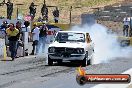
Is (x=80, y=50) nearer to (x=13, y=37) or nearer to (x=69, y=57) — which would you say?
(x=69, y=57)

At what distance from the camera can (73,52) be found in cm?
2142

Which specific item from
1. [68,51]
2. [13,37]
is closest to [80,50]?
[68,51]

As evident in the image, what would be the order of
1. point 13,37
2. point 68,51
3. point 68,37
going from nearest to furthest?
point 68,51 → point 68,37 → point 13,37

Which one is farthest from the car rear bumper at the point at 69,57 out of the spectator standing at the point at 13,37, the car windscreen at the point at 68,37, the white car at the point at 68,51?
the spectator standing at the point at 13,37

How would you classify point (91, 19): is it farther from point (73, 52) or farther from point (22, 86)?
point (22, 86)

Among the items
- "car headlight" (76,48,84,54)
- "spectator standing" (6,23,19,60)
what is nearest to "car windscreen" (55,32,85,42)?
"car headlight" (76,48,84,54)

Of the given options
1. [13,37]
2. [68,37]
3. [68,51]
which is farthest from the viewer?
[13,37]

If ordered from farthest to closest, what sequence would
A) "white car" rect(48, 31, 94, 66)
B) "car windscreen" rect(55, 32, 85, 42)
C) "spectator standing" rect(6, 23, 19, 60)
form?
"spectator standing" rect(6, 23, 19, 60), "car windscreen" rect(55, 32, 85, 42), "white car" rect(48, 31, 94, 66)

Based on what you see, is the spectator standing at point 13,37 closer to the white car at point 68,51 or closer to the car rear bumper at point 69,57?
the white car at point 68,51

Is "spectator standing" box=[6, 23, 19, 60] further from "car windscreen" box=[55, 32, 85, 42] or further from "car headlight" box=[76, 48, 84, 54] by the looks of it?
"car headlight" box=[76, 48, 84, 54]

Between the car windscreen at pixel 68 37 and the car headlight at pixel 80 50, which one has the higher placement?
the car windscreen at pixel 68 37

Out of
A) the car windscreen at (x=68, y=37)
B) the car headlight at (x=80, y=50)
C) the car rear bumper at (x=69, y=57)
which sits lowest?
the car rear bumper at (x=69, y=57)

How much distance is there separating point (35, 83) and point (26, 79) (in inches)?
44.7

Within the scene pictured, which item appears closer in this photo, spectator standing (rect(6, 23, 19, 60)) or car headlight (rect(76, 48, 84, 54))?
car headlight (rect(76, 48, 84, 54))
